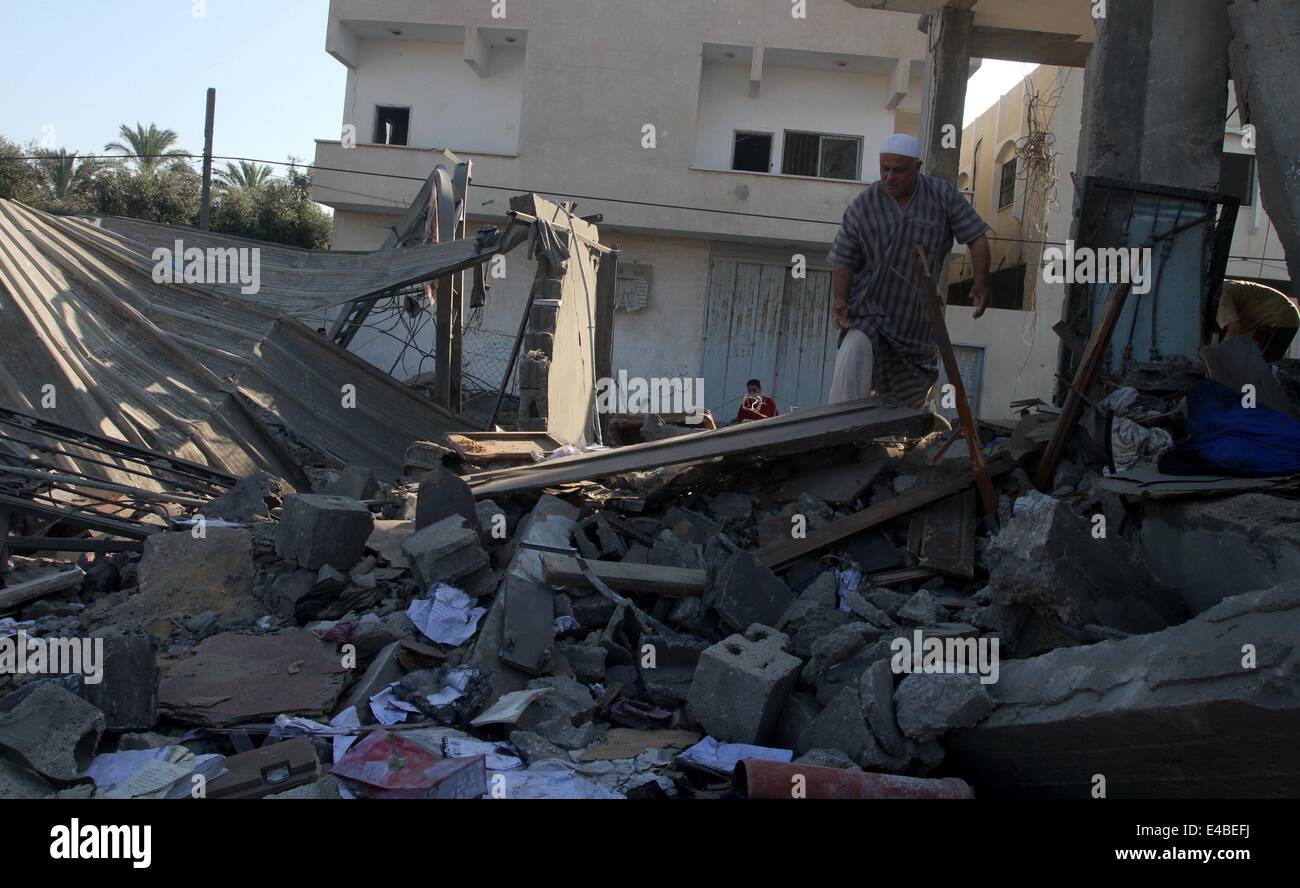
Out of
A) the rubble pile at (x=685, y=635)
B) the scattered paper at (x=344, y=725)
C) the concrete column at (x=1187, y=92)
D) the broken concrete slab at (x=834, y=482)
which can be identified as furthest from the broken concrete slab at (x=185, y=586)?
the concrete column at (x=1187, y=92)

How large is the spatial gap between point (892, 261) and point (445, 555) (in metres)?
2.75

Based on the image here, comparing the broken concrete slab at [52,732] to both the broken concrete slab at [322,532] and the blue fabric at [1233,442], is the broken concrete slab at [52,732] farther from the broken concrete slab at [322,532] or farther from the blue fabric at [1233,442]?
the blue fabric at [1233,442]

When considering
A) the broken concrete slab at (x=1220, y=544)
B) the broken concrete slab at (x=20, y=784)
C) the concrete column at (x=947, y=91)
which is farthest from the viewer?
the concrete column at (x=947, y=91)

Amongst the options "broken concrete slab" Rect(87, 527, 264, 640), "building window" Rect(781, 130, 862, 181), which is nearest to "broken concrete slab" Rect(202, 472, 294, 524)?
"broken concrete slab" Rect(87, 527, 264, 640)

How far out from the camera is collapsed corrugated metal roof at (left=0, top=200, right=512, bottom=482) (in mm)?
6961

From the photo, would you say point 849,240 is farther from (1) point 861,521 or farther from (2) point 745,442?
(1) point 861,521

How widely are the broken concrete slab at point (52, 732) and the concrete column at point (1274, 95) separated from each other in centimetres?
489

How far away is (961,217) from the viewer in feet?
17.2

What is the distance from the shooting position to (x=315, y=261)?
9.12 metres

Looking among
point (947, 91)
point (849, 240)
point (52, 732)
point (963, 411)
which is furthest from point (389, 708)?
point (947, 91)

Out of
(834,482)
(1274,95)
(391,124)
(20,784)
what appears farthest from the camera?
(391,124)

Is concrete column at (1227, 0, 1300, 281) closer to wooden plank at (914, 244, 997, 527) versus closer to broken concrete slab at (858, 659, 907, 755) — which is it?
wooden plank at (914, 244, 997, 527)

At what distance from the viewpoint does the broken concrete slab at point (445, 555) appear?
4.02 meters
